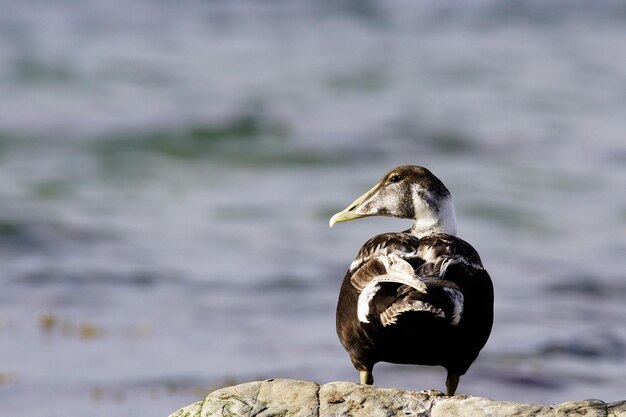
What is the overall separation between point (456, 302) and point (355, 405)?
2.01 ft

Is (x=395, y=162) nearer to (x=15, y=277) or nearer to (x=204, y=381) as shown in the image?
(x=15, y=277)

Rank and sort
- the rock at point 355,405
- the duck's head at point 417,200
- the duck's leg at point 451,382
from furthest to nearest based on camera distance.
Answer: the duck's head at point 417,200 → the duck's leg at point 451,382 → the rock at point 355,405

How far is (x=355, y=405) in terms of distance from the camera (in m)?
4.96

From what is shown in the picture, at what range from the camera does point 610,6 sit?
83.7ft

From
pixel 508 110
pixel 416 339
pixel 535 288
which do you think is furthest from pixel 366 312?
pixel 508 110

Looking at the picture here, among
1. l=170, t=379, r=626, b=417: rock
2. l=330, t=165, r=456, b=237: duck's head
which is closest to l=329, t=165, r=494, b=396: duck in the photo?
l=330, t=165, r=456, b=237: duck's head

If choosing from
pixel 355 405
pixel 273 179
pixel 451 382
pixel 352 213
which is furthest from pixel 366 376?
pixel 273 179

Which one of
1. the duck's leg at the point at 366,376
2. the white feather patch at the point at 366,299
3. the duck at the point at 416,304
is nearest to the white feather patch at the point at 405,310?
the duck at the point at 416,304

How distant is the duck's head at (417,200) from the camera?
596cm

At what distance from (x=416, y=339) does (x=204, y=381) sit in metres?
3.88

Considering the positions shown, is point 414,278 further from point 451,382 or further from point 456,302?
point 451,382

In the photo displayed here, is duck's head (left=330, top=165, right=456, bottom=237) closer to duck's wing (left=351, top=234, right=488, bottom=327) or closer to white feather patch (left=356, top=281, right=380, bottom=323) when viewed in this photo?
duck's wing (left=351, top=234, right=488, bottom=327)

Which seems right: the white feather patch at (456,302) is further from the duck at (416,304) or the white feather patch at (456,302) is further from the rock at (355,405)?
the rock at (355,405)

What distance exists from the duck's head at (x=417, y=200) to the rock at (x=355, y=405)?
3.82ft
